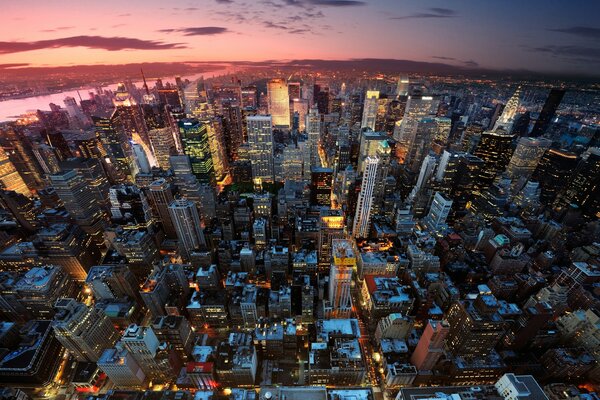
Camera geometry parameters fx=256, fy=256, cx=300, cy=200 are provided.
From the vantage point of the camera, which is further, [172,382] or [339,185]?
[339,185]

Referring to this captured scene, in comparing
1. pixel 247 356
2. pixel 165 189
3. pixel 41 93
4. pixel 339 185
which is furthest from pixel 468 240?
pixel 41 93

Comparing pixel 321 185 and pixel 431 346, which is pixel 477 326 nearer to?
pixel 431 346

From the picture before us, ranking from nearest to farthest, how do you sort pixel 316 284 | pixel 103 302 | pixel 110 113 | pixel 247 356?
1. pixel 247 356
2. pixel 103 302
3. pixel 316 284
4. pixel 110 113

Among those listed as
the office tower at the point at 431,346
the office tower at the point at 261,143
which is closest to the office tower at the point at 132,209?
the office tower at the point at 261,143

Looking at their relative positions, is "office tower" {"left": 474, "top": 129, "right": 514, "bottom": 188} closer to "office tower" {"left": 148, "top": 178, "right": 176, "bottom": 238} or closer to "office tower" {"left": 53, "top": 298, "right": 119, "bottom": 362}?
"office tower" {"left": 148, "top": 178, "right": 176, "bottom": 238}

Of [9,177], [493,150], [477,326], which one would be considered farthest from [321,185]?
[9,177]

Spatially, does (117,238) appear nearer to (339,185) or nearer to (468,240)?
(339,185)
